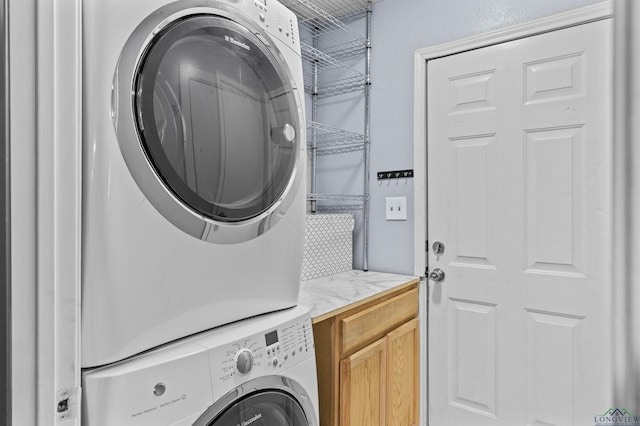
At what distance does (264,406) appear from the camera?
980 mm

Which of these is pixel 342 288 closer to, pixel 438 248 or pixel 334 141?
pixel 438 248

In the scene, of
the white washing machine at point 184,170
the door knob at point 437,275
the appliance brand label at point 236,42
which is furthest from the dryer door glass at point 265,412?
the door knob at point 437,275

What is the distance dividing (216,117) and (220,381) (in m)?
0.60

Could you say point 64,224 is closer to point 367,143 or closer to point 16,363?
point 16,363

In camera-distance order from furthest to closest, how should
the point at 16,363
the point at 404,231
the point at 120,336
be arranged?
1. the point at 404,231
2. the point at 120,336
3. the point at 16,363

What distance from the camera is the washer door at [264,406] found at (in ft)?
2.88

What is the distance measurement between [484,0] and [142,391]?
2.14 meters

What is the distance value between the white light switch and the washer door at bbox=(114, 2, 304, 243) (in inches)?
45.7

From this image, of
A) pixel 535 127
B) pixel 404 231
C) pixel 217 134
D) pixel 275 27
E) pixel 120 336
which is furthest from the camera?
pixel 404 231

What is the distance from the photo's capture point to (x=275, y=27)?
3.63 feet

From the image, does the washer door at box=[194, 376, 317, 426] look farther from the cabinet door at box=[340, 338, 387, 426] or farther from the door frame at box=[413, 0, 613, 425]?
the door frame at box=[413, 0, 613, 425]

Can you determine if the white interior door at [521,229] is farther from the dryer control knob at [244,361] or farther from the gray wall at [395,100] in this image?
the dryer control knob at [244,361]

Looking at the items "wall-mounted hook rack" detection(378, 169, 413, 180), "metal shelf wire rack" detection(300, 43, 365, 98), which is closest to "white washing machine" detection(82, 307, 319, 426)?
"wall-mounted hook rack" detection(378, 169, 413, 180)

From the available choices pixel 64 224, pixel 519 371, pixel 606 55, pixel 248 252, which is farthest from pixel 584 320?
pixel 64 224
